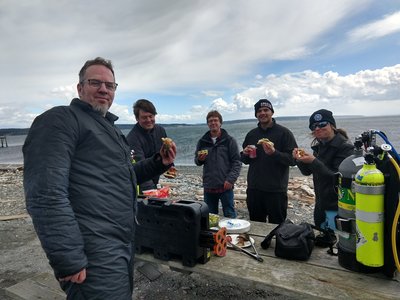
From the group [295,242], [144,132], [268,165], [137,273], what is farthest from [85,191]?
[268,165]

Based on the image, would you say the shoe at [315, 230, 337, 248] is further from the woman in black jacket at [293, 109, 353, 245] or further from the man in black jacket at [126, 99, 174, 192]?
the man in black jacket at [126, 99, 174, 192]

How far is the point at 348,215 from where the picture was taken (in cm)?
244

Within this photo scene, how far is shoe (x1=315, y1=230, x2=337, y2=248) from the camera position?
294 cm

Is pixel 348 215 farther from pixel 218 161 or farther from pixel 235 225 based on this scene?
pixel 218 161

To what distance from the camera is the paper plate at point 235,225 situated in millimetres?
3549

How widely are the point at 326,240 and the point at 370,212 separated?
3.01ft

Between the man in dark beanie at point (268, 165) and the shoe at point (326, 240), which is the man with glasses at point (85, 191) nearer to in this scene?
the shoe at point (326, 240)

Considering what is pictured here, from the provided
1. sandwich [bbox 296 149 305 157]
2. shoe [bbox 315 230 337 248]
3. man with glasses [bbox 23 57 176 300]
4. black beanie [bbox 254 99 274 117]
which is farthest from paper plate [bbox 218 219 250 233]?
black beanie [bbox 254 99 274 117]

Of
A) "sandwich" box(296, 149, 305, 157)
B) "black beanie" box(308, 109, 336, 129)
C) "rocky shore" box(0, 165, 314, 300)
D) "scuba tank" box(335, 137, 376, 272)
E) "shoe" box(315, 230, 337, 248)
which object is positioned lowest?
"rocky shore" box(0, 165, 314, 300)

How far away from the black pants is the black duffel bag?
2.19 meters

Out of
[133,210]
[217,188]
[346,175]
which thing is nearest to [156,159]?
[133,210]

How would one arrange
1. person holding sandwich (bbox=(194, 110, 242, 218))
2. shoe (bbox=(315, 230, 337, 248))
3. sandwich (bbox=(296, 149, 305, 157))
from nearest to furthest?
shoe (bbox=(315, 230, 337, 248))
sandwich (bbox=(296, 149, 305, 157))
person holding sandwich (bbox=(194, 110, 242, 218))

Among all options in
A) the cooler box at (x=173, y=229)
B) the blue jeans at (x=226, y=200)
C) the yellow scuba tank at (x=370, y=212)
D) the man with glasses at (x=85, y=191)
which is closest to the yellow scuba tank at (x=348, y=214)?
the yellow scuba tank at (x=370, y=212)

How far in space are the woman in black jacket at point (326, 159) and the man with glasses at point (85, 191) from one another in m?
2.50
